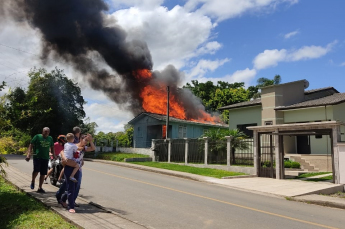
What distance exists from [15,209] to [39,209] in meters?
0.46

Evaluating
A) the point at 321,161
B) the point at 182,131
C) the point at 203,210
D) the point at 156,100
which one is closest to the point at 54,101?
the point at 156,100

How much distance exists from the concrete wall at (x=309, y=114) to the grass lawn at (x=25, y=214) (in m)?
18.1

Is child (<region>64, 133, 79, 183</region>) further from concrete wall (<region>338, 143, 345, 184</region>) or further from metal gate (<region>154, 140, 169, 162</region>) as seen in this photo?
metal gate (<region>154, 140, 169, 162</region>)

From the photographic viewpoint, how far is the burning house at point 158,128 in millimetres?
32534

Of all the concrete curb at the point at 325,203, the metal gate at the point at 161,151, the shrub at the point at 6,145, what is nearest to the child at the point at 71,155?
the shrub at the point at 6,145

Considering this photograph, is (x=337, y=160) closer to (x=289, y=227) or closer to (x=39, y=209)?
(x=289, y=227)

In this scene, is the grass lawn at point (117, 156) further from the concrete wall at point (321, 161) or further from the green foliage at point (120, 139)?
the concrete wall at point (321, 161)

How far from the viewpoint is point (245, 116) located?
2525 cm

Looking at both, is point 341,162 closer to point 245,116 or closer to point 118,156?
Result: point 245,116

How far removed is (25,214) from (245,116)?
2178 cm

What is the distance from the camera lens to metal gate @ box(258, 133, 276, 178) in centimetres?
1498

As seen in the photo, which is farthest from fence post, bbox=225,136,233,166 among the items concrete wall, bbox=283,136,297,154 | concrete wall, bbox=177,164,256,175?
concrete wall, bbox=283,136,297,154

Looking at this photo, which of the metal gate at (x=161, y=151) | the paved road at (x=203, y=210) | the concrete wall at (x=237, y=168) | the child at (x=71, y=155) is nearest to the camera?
the child at (x=71, y=155)

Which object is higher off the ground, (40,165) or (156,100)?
(156,100)
